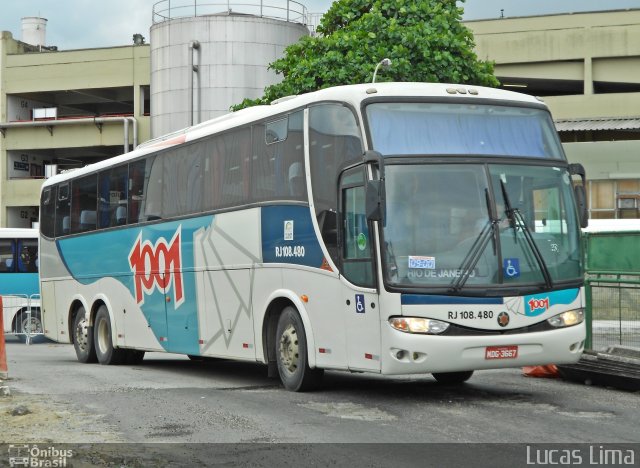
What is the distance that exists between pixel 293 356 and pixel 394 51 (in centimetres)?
1934

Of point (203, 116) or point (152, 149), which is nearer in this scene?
→ point (152, 149)

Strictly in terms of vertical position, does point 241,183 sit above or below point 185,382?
above

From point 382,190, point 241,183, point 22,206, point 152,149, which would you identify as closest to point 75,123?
point 22,206

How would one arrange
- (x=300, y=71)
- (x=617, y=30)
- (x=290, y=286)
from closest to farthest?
1. (x=290, y=286)
2. (x=300, y=71)
3. (x=617, y=30)

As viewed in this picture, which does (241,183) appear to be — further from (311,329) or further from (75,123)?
(75,123)

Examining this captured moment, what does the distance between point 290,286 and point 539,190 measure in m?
3.21

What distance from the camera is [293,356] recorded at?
1313cm

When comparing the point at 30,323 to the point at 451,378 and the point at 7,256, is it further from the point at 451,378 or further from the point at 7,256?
the point at 451,378

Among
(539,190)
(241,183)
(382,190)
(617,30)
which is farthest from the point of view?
(617,30)

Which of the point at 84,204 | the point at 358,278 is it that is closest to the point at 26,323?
the point at 84,204

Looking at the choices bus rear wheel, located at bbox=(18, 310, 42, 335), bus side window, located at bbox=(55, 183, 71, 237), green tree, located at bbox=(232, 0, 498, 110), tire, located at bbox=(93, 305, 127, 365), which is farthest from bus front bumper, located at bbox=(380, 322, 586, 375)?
bus rear wheel, located at bbox=(18, 310, 42, 335)

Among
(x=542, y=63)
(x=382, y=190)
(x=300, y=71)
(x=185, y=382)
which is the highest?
(x=542, y=63)

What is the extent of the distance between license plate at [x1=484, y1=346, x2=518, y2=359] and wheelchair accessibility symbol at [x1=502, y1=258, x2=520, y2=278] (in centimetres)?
75

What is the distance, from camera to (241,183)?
14.6 metres
